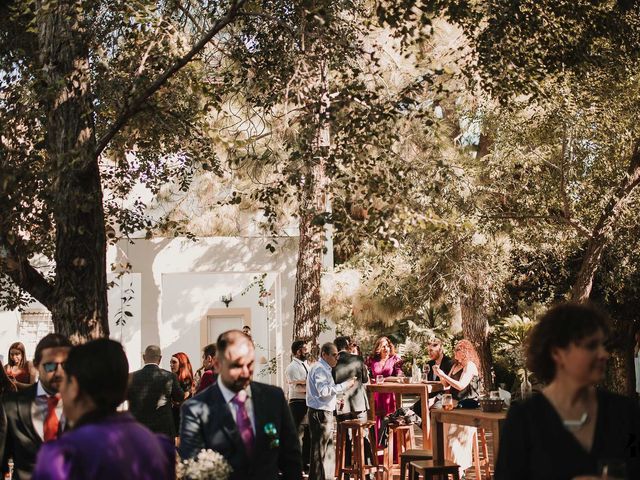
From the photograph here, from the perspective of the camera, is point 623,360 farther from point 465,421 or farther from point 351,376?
point 465,421

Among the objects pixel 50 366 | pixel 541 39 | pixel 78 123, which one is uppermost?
pixel 541 39

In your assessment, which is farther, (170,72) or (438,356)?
(438,356)

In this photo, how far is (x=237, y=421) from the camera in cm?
512

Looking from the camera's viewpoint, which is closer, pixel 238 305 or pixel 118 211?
pixel 118 211

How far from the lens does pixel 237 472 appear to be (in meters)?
5.08

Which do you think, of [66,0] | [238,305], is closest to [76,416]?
[66,0]

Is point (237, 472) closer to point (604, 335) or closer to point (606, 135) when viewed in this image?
point (604, 335)

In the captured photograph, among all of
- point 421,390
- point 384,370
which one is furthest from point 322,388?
point 384,370

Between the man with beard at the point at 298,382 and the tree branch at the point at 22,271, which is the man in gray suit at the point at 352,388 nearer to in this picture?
the man with beard at the point at 298,382

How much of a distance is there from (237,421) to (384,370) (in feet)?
33.8

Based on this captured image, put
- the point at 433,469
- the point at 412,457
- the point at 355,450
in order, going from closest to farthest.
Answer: the point at 433,469, the point at 412,457, the point at 355,450

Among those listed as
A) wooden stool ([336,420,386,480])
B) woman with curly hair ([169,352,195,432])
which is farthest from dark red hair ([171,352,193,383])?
wooden stool ([336,420,386,480])

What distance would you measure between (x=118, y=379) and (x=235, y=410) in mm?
1569

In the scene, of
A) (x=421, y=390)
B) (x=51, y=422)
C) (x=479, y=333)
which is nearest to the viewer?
(x=51, y=422)
